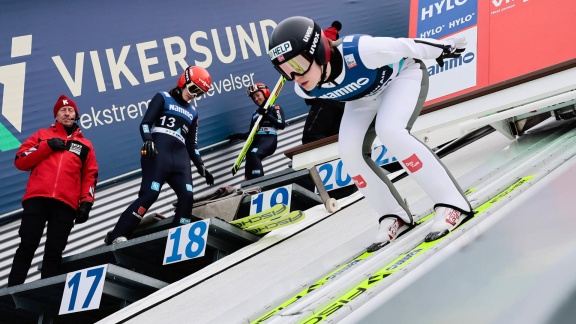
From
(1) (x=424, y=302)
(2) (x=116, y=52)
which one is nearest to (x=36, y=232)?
(2) (x=116, y=52)

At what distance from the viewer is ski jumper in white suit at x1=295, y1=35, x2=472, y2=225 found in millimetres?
3238

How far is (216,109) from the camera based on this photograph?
7.27 metres

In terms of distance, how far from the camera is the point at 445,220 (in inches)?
119

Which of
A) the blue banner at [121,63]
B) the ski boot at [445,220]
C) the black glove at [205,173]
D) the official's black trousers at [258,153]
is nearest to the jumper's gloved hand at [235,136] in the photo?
the blue banner at [121,63]

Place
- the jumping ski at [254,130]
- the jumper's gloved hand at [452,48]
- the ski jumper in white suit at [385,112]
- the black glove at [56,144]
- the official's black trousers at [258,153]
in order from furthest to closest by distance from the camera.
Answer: the jumping ski at [254,130] < the official's black trousers at [258,153] < the black glove at [56,144] < the jumper's gloved hand at [452,48] < the ski jumper in white suit at [385,112]

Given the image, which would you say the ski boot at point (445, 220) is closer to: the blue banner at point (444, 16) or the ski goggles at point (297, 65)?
the ski goggles at point (297, 65)

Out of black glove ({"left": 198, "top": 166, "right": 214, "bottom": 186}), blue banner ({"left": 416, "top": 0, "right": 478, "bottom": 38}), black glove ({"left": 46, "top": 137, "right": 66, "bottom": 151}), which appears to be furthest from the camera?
blue banner ({"left": 416, "top": 0, "right": 478, "bottom": 38})

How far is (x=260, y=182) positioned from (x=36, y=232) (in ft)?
5.94

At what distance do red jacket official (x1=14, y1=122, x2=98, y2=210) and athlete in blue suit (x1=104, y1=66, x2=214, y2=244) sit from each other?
0.32 m

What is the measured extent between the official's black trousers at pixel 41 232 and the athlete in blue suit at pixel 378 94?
220 centimetres

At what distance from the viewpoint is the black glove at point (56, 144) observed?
204 inches

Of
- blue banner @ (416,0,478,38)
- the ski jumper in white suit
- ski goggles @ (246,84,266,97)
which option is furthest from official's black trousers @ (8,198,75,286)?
blue banner @ (416,0,478,38)

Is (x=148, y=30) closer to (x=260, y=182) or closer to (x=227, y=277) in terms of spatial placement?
(x=260, y=182)

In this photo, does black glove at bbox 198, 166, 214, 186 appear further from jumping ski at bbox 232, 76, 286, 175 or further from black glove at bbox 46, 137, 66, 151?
black glove at bbox 46, 137, 66, 151
